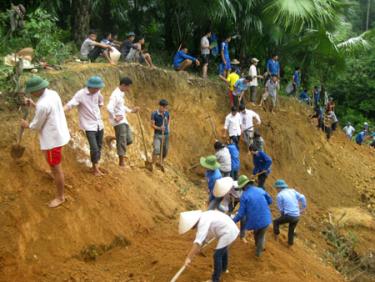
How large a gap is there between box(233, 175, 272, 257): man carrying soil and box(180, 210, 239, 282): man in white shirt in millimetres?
1293

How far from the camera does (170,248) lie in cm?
839

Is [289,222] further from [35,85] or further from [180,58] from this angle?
[180,58]

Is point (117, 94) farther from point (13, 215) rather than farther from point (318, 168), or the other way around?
point (318, 168)

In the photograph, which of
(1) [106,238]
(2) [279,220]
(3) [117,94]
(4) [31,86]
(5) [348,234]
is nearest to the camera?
(4) [31,86]

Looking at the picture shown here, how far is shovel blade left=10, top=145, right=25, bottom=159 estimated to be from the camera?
26.2 feet

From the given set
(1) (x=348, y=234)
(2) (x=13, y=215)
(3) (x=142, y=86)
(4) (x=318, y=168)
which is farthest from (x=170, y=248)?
(4) (x=318, y=168)

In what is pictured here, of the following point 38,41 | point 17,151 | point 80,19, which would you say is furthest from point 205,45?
point 17,151

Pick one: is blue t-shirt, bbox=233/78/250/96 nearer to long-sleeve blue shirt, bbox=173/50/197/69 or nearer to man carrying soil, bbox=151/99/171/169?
long-sleeve blue shirt, bbox=173/50/197/69

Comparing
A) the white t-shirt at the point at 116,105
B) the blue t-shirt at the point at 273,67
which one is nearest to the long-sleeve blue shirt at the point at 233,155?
the white t-shirt at the point at 116,105

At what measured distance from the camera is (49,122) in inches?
292

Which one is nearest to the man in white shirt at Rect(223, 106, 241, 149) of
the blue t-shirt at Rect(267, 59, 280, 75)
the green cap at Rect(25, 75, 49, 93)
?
the blue t-shirt at Rect(267, 59, 280, 75)

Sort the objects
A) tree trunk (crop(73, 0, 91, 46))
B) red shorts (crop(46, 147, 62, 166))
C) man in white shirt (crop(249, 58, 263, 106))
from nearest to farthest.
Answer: red shorts (crop(46, 147, 62, 166)) → tree trunk (crop(73, 0, 91, 46)) → man in white shirt (crop(249, 58, 263, 106))

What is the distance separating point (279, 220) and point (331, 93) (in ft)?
83.5

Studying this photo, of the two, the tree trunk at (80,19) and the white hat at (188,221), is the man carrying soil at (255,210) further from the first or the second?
A: the tree trunk at (80,19)
